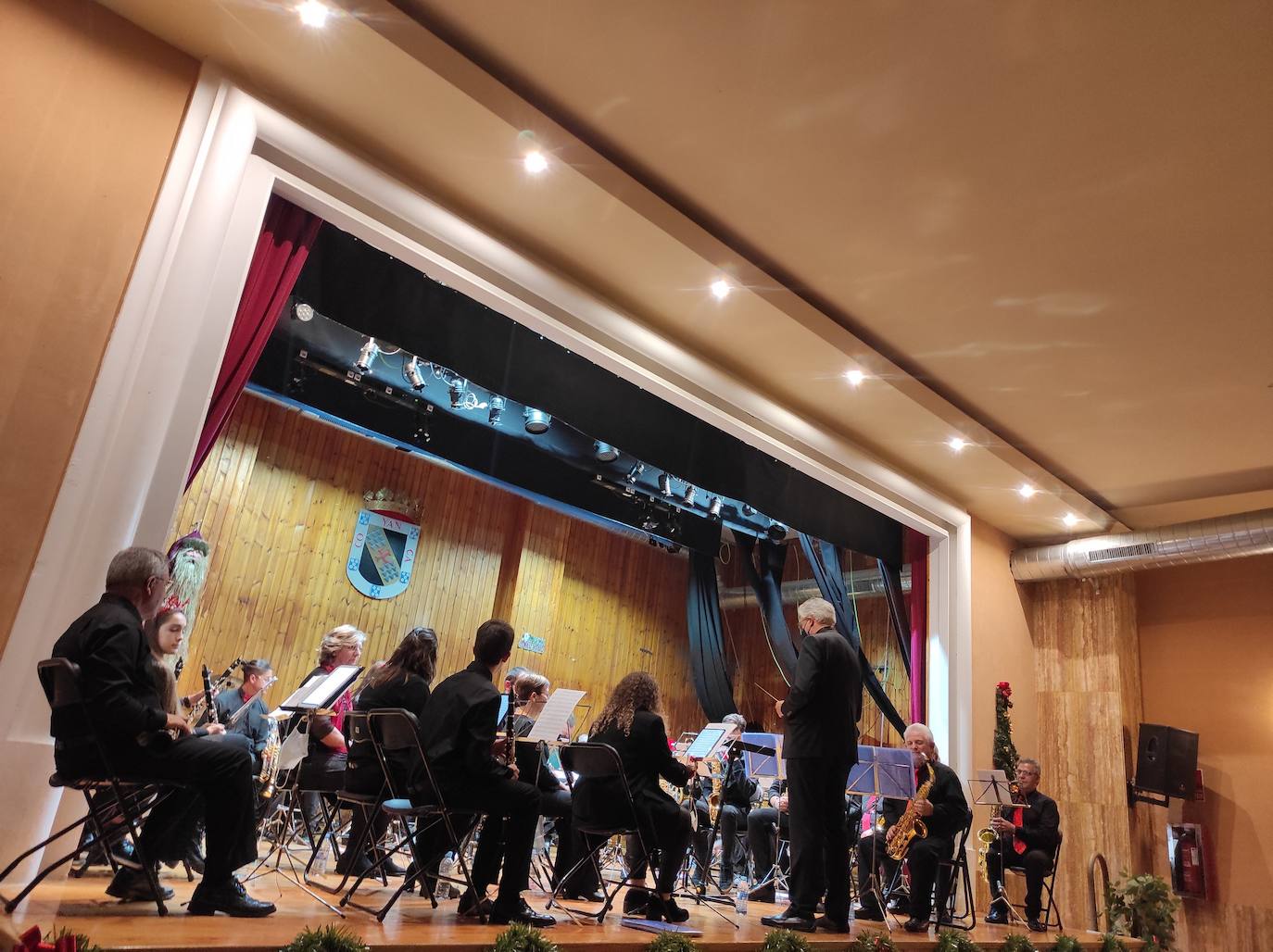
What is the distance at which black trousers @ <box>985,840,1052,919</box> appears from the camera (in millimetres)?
6781

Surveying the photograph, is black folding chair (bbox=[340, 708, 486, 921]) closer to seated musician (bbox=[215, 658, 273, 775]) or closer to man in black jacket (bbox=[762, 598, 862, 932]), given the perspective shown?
seated musician (bbox=[215, 658, 273, 775])

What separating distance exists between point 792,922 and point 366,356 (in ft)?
16.3

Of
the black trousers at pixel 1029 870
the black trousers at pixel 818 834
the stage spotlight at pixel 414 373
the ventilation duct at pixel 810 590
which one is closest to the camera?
the black trousers at pixel 818 834

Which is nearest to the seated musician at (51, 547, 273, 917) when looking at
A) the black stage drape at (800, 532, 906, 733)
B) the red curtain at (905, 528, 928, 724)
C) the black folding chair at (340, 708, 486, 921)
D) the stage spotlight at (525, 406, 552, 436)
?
the black folding chair at (340, 708, 486, 921)

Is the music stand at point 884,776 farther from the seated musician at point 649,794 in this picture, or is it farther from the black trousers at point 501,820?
the black trousers at point 501,820

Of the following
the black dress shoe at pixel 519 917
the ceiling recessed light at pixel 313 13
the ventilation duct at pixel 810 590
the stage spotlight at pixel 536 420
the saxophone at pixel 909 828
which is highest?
the ceiling recessed light at pixel 313 13

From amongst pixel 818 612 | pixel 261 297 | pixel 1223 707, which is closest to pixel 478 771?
pixel 818 612

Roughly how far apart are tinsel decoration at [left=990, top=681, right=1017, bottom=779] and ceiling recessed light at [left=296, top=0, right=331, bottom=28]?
26.0 feet

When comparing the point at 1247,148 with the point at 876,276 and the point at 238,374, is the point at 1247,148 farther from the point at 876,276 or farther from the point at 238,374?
the point at 238,374

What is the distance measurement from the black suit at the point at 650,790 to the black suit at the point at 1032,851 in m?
3.83

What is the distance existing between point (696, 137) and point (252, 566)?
601cm

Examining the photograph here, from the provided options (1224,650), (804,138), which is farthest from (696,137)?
(1224,650)

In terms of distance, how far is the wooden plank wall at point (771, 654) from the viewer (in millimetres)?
11586

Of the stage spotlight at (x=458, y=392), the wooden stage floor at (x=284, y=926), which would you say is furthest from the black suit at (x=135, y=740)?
the stage spotlight at (x=458, y=392)
